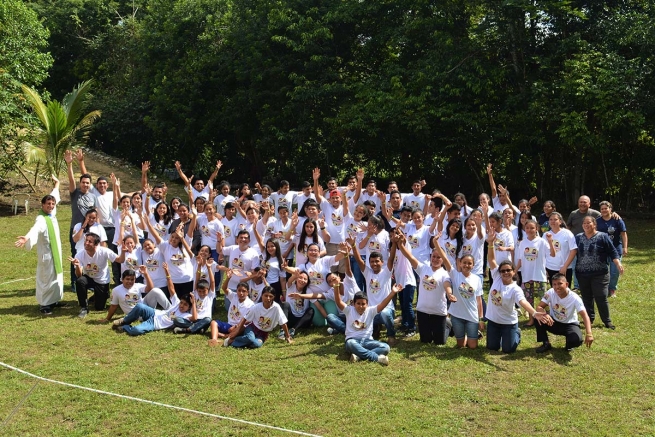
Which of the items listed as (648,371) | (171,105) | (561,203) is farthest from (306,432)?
(171,105)

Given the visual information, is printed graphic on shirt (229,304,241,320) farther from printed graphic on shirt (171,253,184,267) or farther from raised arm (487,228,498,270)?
raised arm (487,228,498,270)

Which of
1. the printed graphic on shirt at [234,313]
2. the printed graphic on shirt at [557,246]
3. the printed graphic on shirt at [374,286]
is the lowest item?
the printed graphic on shirt at [234,313]

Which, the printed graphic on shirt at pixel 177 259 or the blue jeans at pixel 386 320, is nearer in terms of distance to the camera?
the blue jeans at pixel 386 320

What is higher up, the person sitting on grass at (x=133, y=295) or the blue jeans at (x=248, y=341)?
the person sitting on grass at (x=133, y=295)

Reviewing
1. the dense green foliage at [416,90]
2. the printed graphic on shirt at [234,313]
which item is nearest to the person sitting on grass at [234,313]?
the printed graphic on shirt at [234,313]

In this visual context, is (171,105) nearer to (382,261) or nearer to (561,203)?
A: (561,203)

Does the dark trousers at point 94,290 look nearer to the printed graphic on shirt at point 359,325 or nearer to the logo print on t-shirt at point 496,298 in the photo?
the printed graphic on shirt at point 359,325

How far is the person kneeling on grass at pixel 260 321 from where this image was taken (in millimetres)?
7969

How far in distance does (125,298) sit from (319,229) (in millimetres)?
2901

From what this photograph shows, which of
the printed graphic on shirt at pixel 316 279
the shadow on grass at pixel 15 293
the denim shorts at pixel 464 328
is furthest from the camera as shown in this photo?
the shadow on grass at pixel 15 293

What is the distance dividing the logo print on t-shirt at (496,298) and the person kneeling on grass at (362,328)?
41.9 inches

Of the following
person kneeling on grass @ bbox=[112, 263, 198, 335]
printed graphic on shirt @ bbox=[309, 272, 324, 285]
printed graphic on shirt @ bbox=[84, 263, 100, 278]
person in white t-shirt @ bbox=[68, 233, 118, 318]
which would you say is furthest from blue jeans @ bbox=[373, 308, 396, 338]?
printed graphic on shirt @ bbox=[84, 263, 100, 278]

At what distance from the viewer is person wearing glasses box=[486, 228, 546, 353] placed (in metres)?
7.52

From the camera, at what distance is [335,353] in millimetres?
7633
